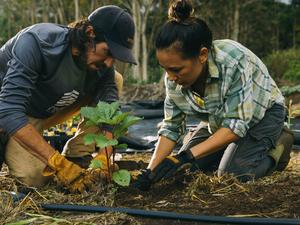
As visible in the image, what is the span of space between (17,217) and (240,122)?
46.7 inches

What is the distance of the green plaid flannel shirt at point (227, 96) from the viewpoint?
9.04ft

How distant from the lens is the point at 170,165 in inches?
103

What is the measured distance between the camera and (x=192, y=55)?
263 centimetres

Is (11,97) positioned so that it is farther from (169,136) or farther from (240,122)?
(240,122)

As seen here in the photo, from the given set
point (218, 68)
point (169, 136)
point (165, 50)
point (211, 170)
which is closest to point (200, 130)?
point (211, 170)

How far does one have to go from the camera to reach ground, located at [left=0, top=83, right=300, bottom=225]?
7.25 feet

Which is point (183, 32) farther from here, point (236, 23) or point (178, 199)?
point (236, 23)

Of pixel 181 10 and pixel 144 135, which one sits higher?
pixel 181 10

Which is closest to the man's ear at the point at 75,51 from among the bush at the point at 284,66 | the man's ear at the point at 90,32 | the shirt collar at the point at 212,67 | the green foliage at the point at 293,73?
the man's ear at the point at 90,32

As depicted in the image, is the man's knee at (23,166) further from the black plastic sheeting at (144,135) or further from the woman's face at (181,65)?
the woman's face at (181,65)

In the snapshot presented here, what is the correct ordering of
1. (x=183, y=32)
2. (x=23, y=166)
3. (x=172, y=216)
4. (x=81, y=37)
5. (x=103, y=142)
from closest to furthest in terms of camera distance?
(x=172, y=216), (x=103, y=142), (x=183, y=32), (x=81, y=37), (x=23, y=166)

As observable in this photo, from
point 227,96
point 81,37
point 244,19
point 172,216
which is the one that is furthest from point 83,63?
point 244,19

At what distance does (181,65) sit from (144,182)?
1.99 ft

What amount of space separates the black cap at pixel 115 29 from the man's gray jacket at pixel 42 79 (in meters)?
0.27
